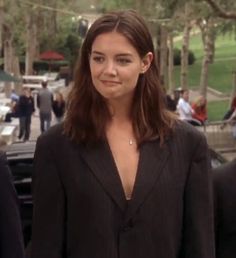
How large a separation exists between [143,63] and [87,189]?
47 cm

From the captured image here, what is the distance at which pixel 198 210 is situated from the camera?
3.04 meters

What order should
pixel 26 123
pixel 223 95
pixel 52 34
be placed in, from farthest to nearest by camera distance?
pixel 52 34, pixel 223 95, pixel 26 123

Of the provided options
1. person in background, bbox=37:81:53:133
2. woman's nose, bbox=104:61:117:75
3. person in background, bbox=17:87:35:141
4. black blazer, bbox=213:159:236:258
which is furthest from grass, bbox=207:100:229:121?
woman's nose, bbox=104:61:117:75

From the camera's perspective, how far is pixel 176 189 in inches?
117

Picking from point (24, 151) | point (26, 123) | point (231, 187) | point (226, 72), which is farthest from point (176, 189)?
point (226, 72)

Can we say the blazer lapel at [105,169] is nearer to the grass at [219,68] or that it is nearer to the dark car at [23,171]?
the dark car at [23,171]

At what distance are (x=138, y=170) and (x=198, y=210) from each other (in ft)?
0.83

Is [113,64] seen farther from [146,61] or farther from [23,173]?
[23,173]

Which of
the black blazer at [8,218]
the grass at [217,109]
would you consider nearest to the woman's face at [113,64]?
the black blazer at [8,218]

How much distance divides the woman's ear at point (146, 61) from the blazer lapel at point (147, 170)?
0.25 m

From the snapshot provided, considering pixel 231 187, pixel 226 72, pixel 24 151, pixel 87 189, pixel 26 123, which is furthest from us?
pixel 226 72

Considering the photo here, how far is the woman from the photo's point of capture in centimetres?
293

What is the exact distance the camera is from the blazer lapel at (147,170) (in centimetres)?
293

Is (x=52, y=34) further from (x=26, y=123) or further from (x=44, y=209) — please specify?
(x=44, y=209)
